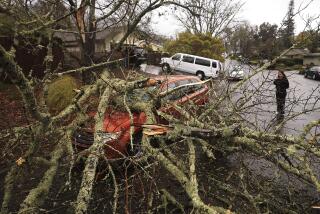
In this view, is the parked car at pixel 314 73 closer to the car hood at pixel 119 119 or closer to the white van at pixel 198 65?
the white van at pixel 198 65

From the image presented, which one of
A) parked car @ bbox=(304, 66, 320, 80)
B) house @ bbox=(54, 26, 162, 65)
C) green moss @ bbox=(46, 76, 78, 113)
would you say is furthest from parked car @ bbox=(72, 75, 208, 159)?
parked car @ bbox=(304, 66, 320, 80)

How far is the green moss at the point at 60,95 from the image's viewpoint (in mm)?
10023

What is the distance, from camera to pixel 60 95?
10.3 m

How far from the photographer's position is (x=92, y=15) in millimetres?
13188

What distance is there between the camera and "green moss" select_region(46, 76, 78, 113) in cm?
1002

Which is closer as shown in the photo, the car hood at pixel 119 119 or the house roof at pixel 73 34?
the car hood at pixel 119 119

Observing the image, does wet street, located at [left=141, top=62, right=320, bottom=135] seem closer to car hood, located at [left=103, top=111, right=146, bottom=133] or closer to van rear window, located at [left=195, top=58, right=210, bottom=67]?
car hood, located at [left=103, top=111, right=146, bottom=133]

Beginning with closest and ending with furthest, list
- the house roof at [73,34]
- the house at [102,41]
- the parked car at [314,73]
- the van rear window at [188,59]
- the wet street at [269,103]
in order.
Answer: the wet street at [269,103] → the house roof at [73,34] → the house at [102,41] → the van rear window at [188,59] → the parked car at [314,73]

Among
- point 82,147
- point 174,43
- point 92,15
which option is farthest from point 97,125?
point 174,43

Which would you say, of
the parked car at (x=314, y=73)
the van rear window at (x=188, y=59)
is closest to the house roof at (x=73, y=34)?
the van rear window at (x=188, y=59)

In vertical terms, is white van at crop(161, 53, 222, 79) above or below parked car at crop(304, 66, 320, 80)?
above

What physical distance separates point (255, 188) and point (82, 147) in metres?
3.32

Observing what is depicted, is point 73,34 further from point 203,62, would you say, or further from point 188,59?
point 203,62

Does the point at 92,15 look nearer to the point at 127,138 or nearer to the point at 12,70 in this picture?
the point at 127,138
